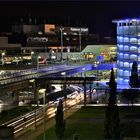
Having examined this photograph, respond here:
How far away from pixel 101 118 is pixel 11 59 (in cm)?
10989

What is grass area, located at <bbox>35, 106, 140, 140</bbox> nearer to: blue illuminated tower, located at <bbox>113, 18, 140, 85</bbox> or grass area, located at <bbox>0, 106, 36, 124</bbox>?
grass area, located at <bbox>0, 106, 36, 124</bbox>

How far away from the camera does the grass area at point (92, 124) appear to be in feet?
122

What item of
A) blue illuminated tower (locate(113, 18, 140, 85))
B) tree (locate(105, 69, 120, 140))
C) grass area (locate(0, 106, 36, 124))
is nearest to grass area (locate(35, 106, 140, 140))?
tree (locate(105, 69, 120, 140))

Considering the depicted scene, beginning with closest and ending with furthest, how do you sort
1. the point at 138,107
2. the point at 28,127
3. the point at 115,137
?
the point at 115,137 < the point at 28,127 < the point at 138,107

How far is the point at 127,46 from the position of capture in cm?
10619

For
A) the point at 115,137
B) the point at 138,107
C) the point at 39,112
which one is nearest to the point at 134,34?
the point at 138,107

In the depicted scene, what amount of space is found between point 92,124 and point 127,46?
64.2 metres

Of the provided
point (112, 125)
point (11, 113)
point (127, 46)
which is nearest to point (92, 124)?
point (112, 125)

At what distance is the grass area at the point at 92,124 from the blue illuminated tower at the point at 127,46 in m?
49.3

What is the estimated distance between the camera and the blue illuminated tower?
10381 cm

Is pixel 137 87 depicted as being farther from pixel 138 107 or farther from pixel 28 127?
pixel 28 127

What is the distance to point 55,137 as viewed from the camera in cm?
3691

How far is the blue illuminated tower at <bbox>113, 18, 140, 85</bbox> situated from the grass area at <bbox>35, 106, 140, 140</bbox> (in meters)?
49.3

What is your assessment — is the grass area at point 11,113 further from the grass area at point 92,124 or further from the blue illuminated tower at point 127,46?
A: the blue illuminated tower at point 127,46
